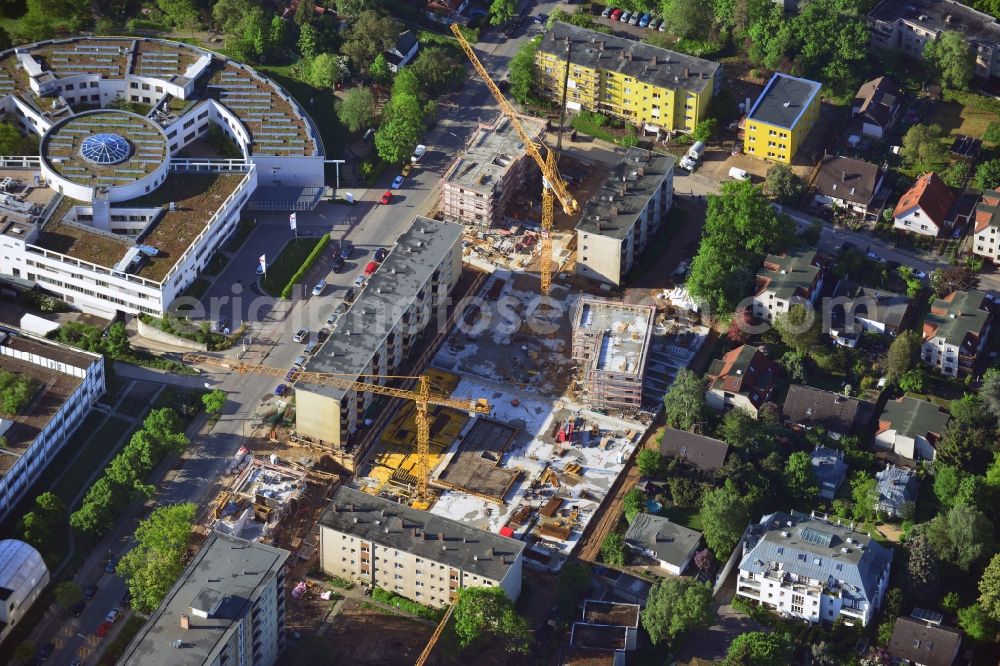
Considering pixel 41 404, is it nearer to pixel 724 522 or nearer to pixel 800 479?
pixel 724 522

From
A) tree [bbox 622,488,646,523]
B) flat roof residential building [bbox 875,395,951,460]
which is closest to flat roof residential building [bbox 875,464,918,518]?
flat roof residential building [bbox 875,395,951,460]

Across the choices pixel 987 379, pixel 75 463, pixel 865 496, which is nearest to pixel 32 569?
pixel 75 463

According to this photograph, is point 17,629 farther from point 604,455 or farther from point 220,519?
point 604,455

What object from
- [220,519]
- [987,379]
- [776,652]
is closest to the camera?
[776,652]

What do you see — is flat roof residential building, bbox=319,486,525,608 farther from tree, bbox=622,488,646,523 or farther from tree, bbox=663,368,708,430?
tree, bbox=663,368,708,430

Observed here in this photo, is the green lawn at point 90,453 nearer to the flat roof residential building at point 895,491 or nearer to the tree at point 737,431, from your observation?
the tree at point 737,431

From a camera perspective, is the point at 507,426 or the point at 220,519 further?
the point at 507,426
